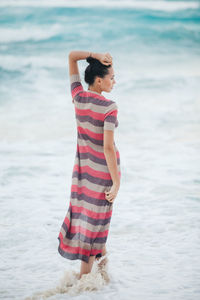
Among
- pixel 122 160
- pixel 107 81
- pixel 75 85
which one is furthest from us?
pixel 122 160

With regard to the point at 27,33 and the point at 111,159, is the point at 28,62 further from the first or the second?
the point at 111,159

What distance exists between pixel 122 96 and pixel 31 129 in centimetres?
460

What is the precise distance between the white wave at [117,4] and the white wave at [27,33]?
260cm

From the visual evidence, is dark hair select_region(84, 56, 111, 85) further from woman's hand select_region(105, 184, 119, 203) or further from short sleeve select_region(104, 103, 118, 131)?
woman's hand select_region(105, 184, 119, 203)

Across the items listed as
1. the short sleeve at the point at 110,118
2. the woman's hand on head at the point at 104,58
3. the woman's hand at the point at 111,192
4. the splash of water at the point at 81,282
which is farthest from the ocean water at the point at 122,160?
the woman's hand on head at the point at 104,58

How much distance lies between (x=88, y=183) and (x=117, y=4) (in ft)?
72.4

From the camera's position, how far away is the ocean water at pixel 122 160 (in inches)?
117

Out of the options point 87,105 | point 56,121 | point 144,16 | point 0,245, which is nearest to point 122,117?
point 56,121

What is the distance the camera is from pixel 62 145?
759cm

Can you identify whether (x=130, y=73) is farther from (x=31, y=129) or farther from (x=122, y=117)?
(x=31, y=129)

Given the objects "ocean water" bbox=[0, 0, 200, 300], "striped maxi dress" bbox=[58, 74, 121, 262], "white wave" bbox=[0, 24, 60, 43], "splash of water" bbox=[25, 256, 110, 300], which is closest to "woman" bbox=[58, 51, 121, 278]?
"striped maxi dress" bbox=[58, 74, 121, 262]

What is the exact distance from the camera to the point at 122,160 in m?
6.56

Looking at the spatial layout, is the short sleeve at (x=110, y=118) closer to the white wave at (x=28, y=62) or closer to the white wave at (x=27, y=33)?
the white wave at (x=28, y=62)

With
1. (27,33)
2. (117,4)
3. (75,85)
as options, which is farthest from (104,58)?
(117,4)
